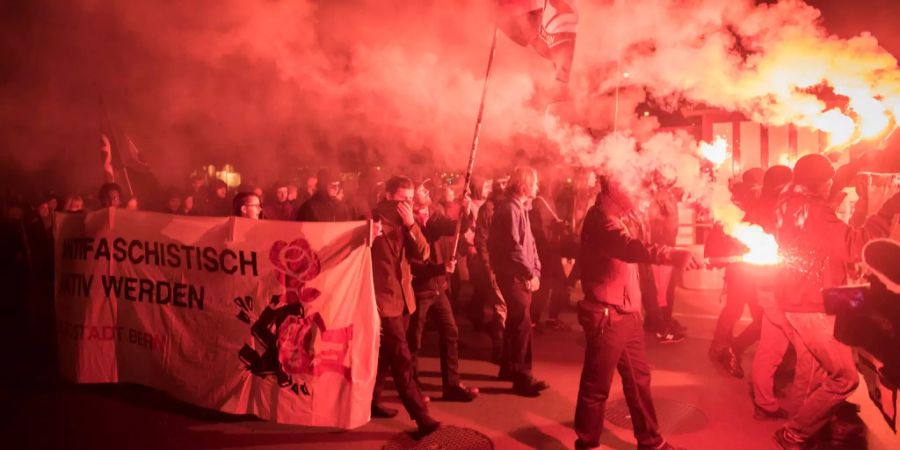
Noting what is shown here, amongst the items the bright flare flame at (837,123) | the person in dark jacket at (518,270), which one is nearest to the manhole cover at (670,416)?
the person in dark jacket at (518,270)

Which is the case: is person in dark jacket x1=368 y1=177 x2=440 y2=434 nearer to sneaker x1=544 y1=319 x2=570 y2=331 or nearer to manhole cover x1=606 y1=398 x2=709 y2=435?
manhole cover x1=606 y1=398 x2=709 y2=435

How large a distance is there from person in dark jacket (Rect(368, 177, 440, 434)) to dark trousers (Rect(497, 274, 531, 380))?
1.26m

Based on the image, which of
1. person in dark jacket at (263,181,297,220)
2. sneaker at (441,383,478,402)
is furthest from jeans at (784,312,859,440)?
person in dark jacket at (263,181,297,220)

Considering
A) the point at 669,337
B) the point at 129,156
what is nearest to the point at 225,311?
the point at 129,156

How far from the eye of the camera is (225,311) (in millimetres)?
4781

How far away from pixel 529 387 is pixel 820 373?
93.3 inches

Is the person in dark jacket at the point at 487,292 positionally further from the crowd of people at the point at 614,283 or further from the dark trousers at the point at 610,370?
the dark trousers at the point at 610,370

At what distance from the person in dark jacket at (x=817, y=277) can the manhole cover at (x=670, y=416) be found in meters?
0.72

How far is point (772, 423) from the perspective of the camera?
15.8 feet

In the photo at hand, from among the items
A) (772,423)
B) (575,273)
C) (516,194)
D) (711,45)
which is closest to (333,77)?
(516,194)

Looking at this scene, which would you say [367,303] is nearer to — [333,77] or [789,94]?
[333,77]

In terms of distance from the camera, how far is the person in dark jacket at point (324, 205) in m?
6.98

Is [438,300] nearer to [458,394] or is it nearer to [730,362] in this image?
[458,394]

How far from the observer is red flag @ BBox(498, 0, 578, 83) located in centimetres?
488
